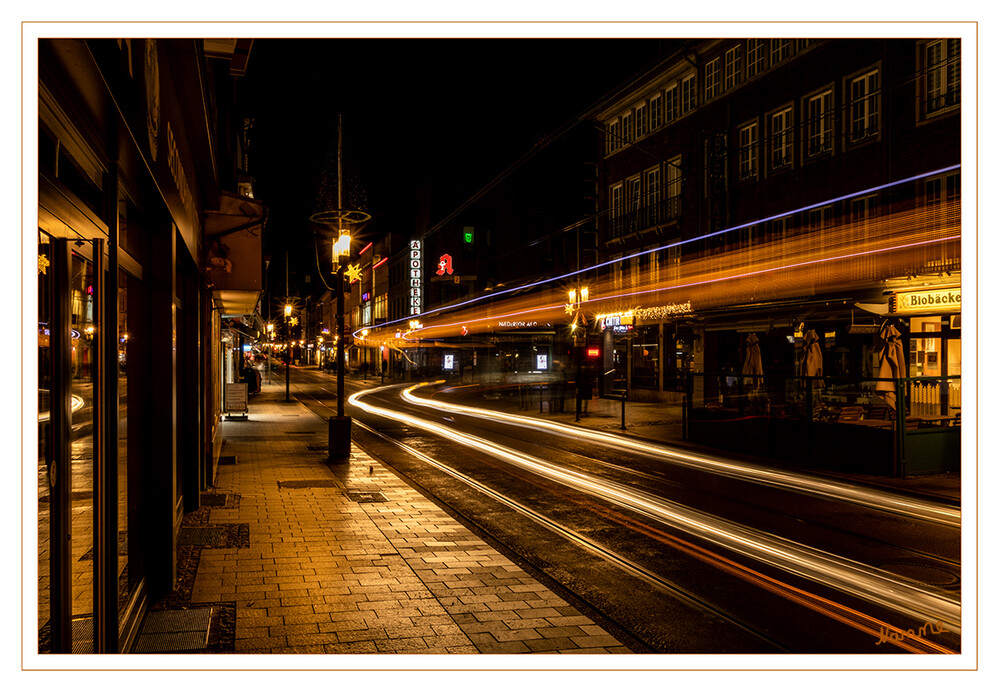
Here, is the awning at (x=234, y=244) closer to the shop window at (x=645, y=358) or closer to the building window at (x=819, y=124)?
the building window at (x=819, y=124)

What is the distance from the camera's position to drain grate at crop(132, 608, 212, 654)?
518cm

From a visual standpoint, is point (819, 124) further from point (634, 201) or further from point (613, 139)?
point (613, 139)

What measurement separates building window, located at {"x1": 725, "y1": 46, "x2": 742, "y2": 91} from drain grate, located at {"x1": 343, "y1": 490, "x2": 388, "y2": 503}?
937 inches

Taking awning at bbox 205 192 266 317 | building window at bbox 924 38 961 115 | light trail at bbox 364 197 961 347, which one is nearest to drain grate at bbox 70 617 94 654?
awning at bbox 205 192 266 317

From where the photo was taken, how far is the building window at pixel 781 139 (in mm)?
26500

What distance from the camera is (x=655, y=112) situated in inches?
1346

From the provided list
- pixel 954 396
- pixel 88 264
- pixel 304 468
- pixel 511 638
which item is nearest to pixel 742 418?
pixel 954 396

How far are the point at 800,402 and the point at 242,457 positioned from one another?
11164 millimetres

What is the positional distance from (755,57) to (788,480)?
20.7 m

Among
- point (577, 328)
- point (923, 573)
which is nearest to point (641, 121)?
point (577, 328)

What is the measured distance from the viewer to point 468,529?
29.8 feet

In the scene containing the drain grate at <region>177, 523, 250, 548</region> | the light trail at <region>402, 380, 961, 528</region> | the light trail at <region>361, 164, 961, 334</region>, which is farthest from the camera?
the light trail at <region>361, 164, 961, 334</region>

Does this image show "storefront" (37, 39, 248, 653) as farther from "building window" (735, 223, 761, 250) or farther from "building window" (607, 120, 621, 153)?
"building window" (607, 120, 621, 153)
